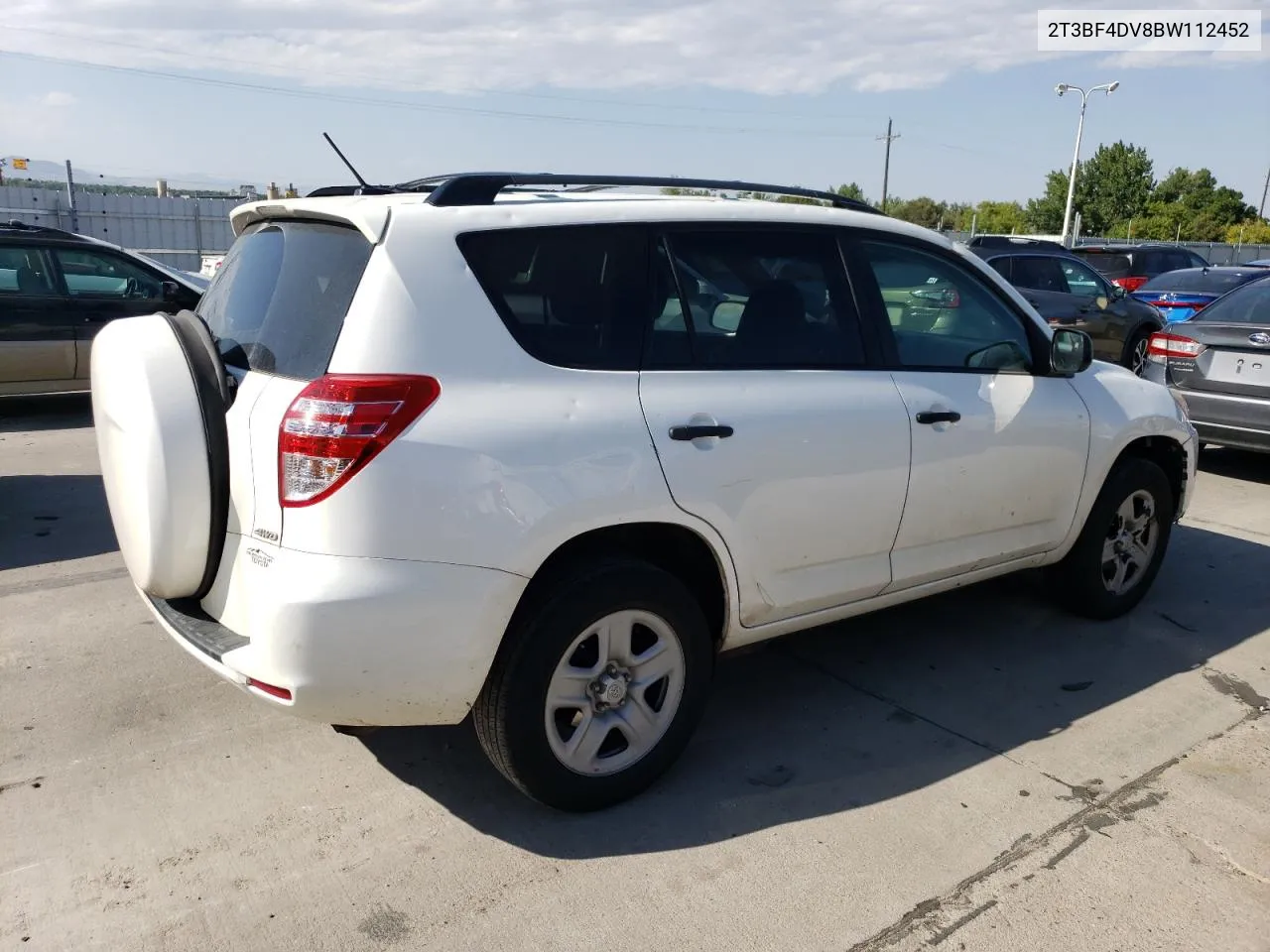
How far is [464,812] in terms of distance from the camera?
3217 mm

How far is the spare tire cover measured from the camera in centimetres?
287

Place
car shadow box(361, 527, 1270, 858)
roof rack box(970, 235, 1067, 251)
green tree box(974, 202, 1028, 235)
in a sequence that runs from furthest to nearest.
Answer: green tree box(974, 202, 1028, 235), roof rack box(970, 235, 1067, 251), car shadow box(361, 527, 1270, 858)

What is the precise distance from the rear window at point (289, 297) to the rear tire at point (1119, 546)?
3.46 metres

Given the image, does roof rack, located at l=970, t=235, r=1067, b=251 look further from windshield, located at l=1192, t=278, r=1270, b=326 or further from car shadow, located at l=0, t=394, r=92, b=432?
car shadow, located at l=0, t=394, r=92, b=432

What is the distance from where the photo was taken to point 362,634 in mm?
2668

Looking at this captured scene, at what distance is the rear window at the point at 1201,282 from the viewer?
13616 millimetres

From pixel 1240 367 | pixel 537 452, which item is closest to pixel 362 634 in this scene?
pixel 537 452

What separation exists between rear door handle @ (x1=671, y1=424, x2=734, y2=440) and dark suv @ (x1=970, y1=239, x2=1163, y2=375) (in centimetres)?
1052

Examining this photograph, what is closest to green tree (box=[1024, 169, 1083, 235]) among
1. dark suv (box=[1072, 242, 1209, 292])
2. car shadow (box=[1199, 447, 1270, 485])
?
dark suv (box=[1072, 242, 1209, 292])

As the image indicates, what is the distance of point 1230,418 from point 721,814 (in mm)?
6115

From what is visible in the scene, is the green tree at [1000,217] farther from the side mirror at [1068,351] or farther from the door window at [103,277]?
the side mirror at [1068,351]

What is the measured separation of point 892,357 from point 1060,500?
1.18 meters

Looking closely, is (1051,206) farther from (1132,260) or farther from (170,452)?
(170,452)

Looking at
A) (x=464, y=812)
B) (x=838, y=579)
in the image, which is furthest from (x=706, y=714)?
(x=464, y=812)
